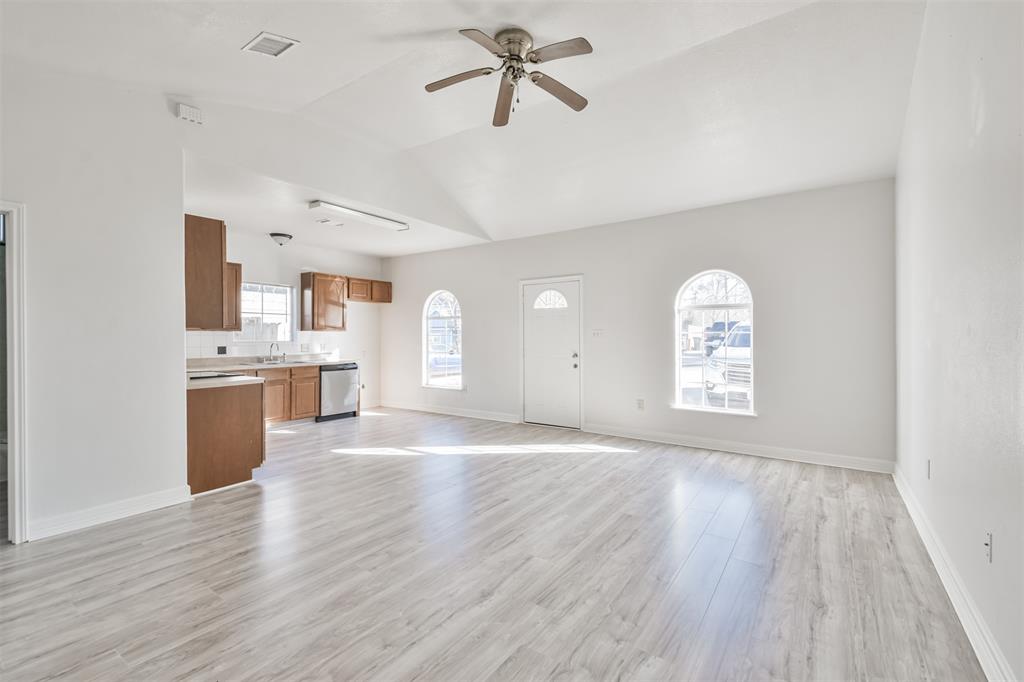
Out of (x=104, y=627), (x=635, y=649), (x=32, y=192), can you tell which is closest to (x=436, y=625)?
(x=635, y=649)

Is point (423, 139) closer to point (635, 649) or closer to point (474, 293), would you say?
point (474, 293)

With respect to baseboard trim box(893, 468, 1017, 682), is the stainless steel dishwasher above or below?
above

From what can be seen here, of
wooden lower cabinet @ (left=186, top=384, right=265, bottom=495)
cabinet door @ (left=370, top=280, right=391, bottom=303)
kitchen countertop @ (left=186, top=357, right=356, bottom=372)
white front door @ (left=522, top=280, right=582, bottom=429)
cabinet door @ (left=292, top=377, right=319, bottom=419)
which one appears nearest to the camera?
wooden lower cabinet @ (left=186, top=384, right=265, bottom=495)

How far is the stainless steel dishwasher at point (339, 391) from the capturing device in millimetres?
7039

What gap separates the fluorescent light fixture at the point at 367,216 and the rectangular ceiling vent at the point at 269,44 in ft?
6.41

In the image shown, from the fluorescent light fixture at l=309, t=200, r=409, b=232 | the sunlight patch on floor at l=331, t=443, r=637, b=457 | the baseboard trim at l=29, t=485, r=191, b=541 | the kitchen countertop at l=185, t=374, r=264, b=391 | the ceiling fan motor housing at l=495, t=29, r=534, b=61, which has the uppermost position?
the ceiling fan motor housing at l=495, t=29, r=534, b=61

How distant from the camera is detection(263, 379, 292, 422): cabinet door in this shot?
21.2ft

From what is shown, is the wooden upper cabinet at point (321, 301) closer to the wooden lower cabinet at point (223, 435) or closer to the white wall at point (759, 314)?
the white wall at point (759, 314)

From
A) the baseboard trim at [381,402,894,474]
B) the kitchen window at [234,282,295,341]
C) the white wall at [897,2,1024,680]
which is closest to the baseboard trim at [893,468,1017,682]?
the white wall at [897,2,1024,680]

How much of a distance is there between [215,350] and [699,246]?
626 cm

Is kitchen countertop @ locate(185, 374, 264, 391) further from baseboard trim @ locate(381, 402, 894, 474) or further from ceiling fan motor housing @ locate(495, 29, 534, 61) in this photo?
baseboard trim @ locate(381, 402, 894, 474)

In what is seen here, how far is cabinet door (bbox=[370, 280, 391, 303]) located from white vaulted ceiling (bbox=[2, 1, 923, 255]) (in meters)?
2.79

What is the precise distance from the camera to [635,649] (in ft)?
6.29

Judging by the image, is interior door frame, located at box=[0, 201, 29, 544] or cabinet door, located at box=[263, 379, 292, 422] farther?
cabinet door, located at box=[263, 379, 292, 422]
